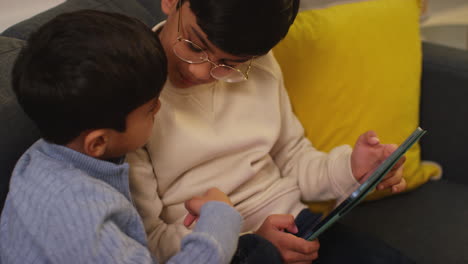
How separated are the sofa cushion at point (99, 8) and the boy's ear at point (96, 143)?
0.35m

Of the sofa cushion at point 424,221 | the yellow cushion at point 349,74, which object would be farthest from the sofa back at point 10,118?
the sofa cushion at point 424,221

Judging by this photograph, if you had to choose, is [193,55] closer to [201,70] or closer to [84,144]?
[201,70]

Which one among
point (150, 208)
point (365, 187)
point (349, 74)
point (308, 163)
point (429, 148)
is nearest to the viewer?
point (365, 187)

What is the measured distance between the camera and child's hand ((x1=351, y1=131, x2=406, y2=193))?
36.6 inches

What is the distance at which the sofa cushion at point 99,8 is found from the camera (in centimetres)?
92

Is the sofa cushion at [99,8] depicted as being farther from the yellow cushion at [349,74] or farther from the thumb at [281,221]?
A: the thumb at [281,221]

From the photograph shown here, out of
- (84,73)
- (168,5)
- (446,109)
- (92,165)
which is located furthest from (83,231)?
(446,109)

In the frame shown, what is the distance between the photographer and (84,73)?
63 cm

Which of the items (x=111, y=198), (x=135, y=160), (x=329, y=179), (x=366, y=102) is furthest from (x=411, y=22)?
(x=111, y=198)

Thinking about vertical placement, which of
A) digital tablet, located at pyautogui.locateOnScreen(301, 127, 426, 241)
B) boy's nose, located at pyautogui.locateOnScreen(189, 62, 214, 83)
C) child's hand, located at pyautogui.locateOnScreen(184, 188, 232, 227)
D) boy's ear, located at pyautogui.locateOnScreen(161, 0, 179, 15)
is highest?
boy's ear, located at pyautogui.locateOnScreen(161, 0, 179, 15)

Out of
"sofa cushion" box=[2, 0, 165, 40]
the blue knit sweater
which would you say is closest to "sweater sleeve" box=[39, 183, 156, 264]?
the blue knit sweater

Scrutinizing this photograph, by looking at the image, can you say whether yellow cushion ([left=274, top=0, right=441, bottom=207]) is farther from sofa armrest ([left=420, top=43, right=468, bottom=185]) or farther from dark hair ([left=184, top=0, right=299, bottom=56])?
dark hair ([left=184, top=0, right=299, bottom=56])

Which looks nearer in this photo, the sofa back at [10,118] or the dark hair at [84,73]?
the dark hair at [84,73]

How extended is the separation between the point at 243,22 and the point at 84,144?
1.06 ft
